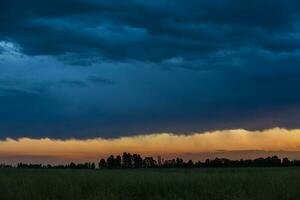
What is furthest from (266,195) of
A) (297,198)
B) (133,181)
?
(133,181)

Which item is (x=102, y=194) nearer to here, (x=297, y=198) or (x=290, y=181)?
(x=297, y=198)

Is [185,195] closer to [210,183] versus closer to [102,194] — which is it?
[102,194]

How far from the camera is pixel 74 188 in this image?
21.1m

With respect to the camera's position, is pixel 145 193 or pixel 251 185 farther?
pixel 251 185

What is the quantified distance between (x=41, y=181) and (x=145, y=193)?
4.73m

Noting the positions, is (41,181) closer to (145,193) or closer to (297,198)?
(145,193)

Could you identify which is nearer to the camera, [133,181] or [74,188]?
[74,188]

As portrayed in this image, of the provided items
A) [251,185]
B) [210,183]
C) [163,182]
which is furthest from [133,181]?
[251,185]

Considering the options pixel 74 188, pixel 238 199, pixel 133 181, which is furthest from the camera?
pixel 133 181

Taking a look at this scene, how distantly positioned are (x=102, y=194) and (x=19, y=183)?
17.5 feet

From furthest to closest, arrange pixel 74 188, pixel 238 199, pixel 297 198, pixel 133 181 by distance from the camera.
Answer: pixel 133 181, pixel 74 188, pixel 297 198, pixel 238 199

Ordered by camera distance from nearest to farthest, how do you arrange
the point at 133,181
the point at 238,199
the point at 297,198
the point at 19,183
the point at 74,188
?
the point at 238,199 < the point at 297,198 < the point at 74,188 < the point at 19,183 < the point at 133,181

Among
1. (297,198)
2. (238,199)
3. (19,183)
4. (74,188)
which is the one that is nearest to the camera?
(238,199)

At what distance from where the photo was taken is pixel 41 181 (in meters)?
23.8
